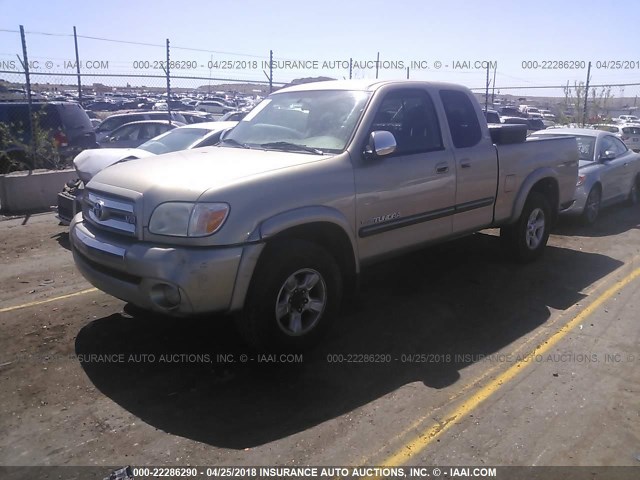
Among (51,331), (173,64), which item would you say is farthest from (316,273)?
(173,64)

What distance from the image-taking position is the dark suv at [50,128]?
1139 centimetres

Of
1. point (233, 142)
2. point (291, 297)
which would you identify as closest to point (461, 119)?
point (233, 142)

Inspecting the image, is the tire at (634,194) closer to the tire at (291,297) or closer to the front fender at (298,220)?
the front fender at (298,220)

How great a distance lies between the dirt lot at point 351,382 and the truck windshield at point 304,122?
5.25 ft

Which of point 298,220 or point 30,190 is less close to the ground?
point 298,220

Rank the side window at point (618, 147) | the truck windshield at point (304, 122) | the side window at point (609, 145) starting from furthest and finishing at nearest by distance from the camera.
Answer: the side window at point (618, 147) < the side window at point (609, 145) < the truck windshield at point (304, 122)

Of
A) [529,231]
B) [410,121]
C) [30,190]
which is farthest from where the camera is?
[30,190]

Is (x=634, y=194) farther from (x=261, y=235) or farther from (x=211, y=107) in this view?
(x=211, y=107)

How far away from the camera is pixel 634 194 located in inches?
440

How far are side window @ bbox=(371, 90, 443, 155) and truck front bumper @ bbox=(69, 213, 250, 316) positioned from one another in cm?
190

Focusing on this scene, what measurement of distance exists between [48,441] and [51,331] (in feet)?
5.56

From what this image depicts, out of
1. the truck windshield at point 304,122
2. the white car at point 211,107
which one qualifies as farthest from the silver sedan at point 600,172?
the white car at point 211,107

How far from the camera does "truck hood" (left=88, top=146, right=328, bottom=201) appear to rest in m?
3.95

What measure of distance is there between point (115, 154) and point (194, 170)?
3.98 metres
